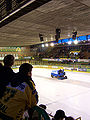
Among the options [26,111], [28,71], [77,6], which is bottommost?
[26,111]

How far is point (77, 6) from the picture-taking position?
5.05 m

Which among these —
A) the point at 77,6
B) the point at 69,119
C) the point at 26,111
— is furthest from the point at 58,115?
the point at 77,6

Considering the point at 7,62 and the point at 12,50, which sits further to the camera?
the point at 12,50

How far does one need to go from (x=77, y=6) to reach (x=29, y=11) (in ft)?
6.40

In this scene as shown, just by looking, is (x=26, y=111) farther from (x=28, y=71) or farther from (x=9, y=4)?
(x=9, y=4)

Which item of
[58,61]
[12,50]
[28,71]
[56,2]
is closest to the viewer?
[28,71]

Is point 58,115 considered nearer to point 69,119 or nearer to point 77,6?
point 69,119

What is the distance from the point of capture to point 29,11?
18.0 ft

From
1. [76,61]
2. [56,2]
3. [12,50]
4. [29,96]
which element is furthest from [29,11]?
[12,50]

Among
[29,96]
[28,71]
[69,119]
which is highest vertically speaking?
[28,71]

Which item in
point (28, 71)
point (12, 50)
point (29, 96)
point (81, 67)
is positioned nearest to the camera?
point (29, 96)

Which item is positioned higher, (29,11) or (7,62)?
(29,11)

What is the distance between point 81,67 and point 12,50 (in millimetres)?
16207

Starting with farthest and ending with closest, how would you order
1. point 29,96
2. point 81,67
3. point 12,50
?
point 12,50
point 81,67
point 29,96
